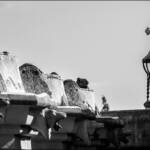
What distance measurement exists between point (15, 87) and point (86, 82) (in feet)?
12.3

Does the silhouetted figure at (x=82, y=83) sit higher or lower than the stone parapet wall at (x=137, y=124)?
higher

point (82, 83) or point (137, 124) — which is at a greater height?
point (82, 83)

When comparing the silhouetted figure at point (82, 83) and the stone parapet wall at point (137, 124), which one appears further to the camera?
the stone parapet wall at point (137, 124)

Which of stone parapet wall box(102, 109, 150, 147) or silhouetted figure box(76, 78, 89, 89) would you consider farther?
stone parapet wall box(102, 109, 150, 147)

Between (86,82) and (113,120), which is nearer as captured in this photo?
(113,120)

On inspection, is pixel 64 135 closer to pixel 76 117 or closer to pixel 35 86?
pixel 76 117

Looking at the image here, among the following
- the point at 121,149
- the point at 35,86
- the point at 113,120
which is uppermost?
the point at 35,86

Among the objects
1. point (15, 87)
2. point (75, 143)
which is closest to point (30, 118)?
point (15, 87)

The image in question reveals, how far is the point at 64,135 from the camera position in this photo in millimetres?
10156

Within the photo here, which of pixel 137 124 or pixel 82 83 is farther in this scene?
pixel 137 124

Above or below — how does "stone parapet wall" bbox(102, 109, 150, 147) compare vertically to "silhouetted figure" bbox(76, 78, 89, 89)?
below

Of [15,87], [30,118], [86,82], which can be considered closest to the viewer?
[30,118]

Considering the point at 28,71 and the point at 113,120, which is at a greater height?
the point at 28,71

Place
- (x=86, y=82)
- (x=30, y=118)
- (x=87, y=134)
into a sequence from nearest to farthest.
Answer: (x=30, y=118) → (x=87, y=134) → (x=86, y=82)
